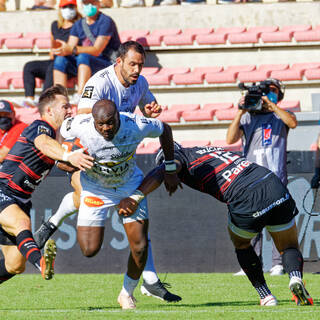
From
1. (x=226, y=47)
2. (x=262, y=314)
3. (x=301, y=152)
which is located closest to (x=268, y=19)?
(x=226, y=47)

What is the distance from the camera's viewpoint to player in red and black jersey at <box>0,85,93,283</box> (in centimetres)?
691

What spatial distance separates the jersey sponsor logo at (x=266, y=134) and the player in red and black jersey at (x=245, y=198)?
268cm

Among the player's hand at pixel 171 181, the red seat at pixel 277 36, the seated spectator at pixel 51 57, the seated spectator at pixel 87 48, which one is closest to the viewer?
the player's hand at pixel 171 181

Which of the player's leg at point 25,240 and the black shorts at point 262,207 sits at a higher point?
the black shorts at point 262,207

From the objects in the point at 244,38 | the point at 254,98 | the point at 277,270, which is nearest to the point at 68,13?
the point at 244,38

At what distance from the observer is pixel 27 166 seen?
724 cm

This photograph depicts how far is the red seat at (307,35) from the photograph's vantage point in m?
14.6

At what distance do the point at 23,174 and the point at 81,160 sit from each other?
132 centimetres

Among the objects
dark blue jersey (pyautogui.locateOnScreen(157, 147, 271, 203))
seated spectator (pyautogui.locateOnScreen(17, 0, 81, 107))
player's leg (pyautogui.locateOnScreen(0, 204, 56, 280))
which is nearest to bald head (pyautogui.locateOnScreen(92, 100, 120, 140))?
dark blue jersey (pyautogui.locateOnScreen(157, 147, 271, 203))

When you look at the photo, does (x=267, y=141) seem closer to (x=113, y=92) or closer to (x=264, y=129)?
(x=264, y=129)

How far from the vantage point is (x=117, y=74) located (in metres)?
6.88

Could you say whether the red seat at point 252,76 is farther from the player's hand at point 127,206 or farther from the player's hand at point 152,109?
the player's hand at point 127,206

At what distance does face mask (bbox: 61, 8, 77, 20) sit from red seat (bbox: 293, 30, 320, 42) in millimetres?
4158

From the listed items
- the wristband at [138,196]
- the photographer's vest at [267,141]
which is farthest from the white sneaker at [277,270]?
the wristband at [138,196]
